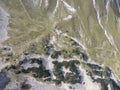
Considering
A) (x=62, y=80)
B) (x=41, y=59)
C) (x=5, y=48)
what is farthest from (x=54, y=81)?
(x=5, y=48)

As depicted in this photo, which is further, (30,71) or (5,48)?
(5,48)

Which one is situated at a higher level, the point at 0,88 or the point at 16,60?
the point at 16,60

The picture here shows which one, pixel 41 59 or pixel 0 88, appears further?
pixel 41 59

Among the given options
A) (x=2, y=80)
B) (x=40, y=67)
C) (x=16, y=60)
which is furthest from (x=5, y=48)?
(x=2, y=80)

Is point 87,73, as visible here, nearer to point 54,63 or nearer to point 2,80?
point 54,63

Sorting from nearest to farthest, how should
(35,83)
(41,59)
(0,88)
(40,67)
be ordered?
(0,88) → (35,83) → (40,67) → (41,59)

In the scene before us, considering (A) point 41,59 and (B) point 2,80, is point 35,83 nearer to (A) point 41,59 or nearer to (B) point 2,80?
(B) point 2,80

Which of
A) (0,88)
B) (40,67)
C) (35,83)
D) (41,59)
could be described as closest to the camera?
(0,88)

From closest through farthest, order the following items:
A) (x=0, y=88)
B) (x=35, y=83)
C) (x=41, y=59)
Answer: (x=0, y=88), (x=35, y=83), (x=41, y=59)

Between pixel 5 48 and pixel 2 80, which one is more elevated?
pixel 5 48
